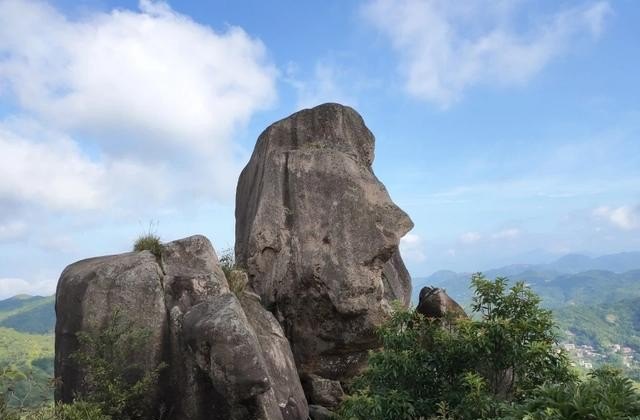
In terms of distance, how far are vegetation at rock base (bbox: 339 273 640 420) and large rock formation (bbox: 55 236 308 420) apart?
3.25 metres

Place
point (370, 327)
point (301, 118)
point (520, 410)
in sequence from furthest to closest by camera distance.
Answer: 1. point (301, 118)
2. point (370, 327)
3. point (520, 410)

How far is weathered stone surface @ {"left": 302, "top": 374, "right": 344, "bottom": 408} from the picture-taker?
21.5 metres

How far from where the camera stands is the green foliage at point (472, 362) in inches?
527

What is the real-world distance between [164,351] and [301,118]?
49.5ft

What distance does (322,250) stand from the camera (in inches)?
895

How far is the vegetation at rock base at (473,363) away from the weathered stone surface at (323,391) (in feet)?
20.6

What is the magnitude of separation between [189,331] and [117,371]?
2541 mm

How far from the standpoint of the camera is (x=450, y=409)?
13.6m

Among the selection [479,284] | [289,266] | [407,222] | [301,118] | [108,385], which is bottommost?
[108,385]

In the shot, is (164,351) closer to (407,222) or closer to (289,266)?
(289,266)

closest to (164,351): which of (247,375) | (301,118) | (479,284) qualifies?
(247,375)

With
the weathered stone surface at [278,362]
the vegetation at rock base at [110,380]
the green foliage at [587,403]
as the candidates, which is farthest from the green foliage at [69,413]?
the green foliage at [587,403]

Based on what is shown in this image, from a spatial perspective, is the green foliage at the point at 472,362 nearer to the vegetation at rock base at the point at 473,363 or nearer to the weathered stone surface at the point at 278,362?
the vegetation at rock base at the point at 473,363

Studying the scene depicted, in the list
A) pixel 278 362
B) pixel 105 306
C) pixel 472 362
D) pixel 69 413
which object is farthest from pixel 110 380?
pixel 472 362
